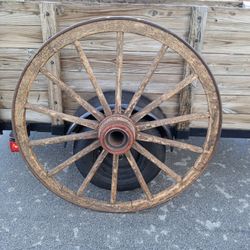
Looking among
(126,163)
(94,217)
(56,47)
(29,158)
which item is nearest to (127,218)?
(94,217)

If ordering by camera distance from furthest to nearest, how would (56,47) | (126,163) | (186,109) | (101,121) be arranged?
1. (126,163)
2. (186,109)
3. (101,121)
4. (56,47)

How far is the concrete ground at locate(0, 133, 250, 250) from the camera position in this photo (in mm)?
2254

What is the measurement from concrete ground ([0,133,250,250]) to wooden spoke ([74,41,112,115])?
0.85 metres

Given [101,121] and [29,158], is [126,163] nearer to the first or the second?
[101,121]

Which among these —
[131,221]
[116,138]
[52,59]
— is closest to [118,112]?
[116,138]

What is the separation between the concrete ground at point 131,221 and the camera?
7.39ft

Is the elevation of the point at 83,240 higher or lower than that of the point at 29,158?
lower

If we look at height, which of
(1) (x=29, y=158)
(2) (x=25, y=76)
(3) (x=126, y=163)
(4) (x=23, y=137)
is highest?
(2) (x=25, y=76)

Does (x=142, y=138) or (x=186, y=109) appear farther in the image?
(x=186, y=109)

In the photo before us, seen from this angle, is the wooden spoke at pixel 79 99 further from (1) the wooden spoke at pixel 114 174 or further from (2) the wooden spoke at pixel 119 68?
(1) the wooden spoke at pixel 114 174

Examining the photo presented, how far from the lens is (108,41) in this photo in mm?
2186

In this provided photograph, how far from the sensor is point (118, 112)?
2133mm

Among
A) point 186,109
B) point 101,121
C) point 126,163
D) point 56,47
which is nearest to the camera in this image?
point 56,47

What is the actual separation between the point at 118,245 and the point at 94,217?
1.03 feet
